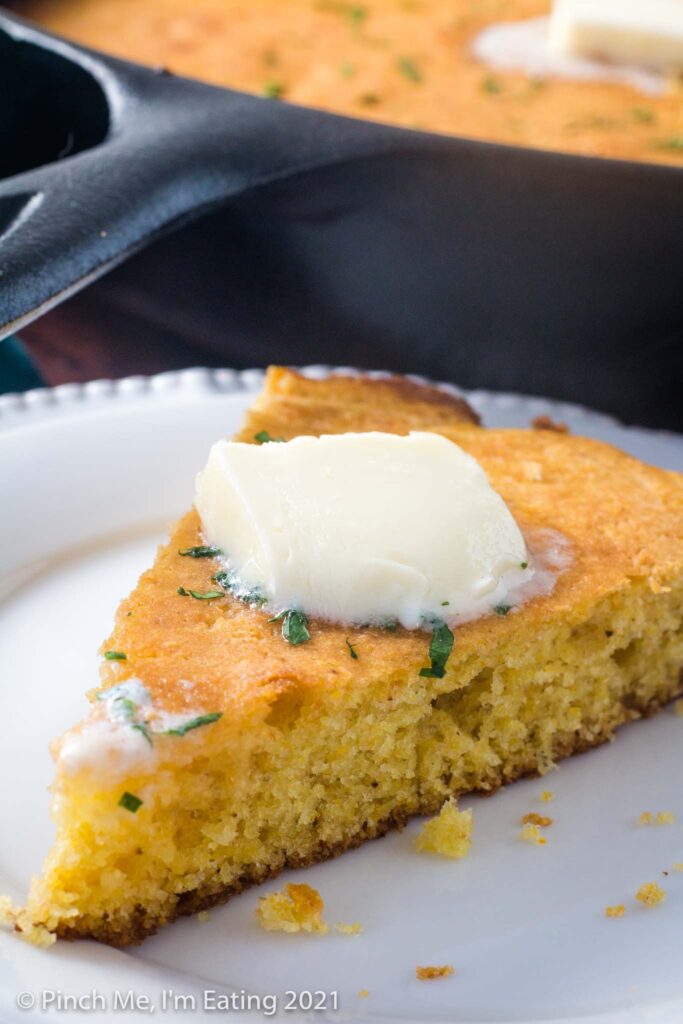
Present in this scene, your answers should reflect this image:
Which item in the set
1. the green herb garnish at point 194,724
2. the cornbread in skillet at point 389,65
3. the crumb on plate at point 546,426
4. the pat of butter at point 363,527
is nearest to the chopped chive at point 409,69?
the cornbread in skillet at point 389,65

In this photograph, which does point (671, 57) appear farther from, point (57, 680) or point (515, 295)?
point (57, 680)

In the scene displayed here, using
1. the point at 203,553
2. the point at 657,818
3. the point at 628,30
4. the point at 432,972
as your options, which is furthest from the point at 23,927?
the point at 628,30

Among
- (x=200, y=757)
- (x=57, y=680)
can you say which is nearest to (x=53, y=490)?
(x=57, y=680)

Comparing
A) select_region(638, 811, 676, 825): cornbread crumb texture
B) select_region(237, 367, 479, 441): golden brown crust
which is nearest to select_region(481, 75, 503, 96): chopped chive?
select_region(237, 367, 479, 441): golden brown crust

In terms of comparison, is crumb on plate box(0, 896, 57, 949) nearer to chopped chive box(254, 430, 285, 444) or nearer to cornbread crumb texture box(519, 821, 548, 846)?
cornbread crumb texture box(519, 821, 548, 846)

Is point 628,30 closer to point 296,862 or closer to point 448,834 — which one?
point 448,834
